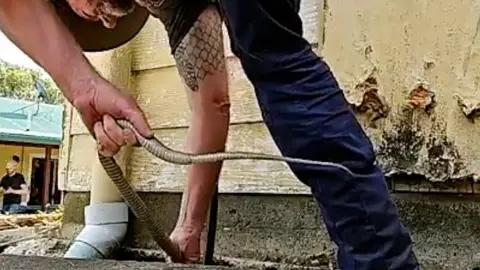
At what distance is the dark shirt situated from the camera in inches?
376

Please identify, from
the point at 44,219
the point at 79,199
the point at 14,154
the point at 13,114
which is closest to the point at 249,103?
Result: the point at 79,199

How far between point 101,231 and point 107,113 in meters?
1.03

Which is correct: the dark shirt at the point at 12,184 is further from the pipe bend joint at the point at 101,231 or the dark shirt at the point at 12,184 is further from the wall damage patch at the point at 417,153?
the wall damage patch at the point at 417,153

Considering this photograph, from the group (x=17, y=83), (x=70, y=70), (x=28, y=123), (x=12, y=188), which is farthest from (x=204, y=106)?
(x=17, y=83)

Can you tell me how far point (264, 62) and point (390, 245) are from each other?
25cm

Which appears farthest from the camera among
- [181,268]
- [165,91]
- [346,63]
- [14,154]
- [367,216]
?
[14,154]

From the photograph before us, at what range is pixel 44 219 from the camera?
302 cm

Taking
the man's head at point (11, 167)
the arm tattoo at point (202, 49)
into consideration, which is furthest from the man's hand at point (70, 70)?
the man's head at point (11, 167)

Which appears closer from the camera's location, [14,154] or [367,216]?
[367,216]

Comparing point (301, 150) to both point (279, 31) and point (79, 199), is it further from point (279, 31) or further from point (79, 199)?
point (79, 199)

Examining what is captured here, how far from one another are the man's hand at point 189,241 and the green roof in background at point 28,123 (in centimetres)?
934

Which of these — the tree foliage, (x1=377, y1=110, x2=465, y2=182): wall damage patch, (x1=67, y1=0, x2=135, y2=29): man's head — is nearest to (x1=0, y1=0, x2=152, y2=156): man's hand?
(x1=67, y1=0, x2=135, y2=29): man's head

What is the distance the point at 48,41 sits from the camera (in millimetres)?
953

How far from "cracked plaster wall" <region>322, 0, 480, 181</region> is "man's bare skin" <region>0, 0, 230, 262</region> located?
281 mm
